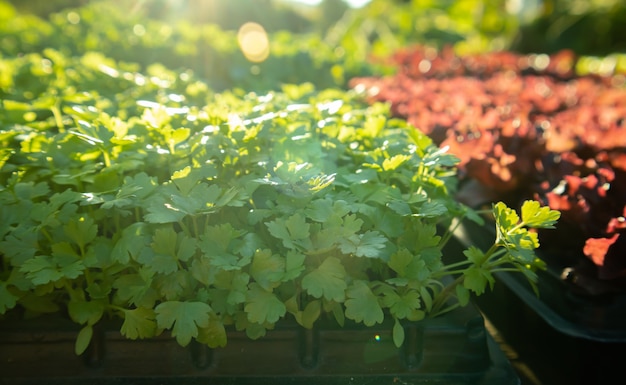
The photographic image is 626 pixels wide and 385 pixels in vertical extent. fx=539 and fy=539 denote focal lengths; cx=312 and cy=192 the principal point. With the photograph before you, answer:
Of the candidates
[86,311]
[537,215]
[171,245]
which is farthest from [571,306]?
[86,311]

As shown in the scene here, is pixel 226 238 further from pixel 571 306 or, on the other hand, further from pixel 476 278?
pixel 571 306

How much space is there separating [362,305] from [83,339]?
700mm

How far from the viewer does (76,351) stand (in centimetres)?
134

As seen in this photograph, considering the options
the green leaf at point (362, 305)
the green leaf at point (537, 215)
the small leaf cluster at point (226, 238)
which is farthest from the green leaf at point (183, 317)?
the green leaf at point (537, 215)

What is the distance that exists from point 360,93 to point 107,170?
5.93 ft

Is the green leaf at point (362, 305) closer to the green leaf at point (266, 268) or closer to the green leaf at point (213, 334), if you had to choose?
the green leaf at point (266, 268)

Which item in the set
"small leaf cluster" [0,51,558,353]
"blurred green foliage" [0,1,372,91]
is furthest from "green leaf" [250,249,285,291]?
"blurred green foliage" [0,1,372,91]

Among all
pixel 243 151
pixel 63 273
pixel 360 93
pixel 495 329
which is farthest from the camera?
pixel 360 93

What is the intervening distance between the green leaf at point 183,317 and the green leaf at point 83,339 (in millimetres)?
233

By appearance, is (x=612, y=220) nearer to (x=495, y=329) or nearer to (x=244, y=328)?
(x=495, y=329)

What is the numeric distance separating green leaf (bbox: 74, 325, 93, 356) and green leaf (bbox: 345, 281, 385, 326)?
65 cm

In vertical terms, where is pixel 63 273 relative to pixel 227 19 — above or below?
below

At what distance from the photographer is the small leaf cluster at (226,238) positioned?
1.29 m

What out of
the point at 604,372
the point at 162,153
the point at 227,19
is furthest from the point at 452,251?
the point at 227,19
